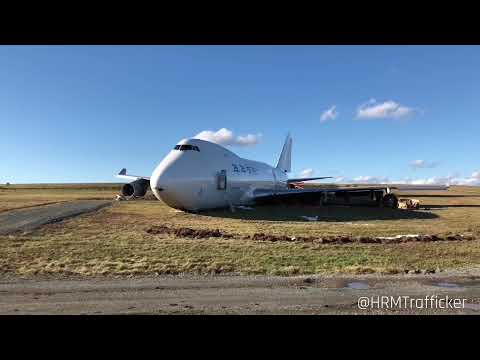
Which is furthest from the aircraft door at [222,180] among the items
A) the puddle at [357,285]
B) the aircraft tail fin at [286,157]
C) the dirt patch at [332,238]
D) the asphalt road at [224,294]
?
the aircraft tail fin at [286,157]

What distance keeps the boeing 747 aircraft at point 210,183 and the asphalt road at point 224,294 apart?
15199 millimetres

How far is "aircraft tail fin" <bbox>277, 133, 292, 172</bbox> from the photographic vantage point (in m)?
59.9

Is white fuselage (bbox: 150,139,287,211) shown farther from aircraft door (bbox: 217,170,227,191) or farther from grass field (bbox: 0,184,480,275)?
grass field (bbox: 0,184,480,275)

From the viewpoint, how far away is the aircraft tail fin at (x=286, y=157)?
5994cm

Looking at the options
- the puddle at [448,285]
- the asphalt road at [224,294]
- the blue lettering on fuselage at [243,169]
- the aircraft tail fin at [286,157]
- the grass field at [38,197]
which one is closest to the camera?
the asphalt road at [224,294]

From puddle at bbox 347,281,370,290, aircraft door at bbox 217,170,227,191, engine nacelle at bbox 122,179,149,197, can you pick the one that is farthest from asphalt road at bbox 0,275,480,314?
engine nacelle at bbox 122,179,149,197

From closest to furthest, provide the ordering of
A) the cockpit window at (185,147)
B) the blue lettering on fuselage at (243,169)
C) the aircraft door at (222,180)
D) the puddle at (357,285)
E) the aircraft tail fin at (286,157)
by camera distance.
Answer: the puddle at (357,285) → the cockpit window at (185,147) → the aircraft door at (222,180) → the blue lettering on fuselage at (243,169) → the aircraft tail fin at (286,157)

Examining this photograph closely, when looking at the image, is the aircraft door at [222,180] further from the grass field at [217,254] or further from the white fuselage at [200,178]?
the grass field at [217,254]

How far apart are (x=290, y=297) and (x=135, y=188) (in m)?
29.8

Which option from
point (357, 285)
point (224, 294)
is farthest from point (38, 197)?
point (357, 285)

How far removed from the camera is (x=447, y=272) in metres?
9.72

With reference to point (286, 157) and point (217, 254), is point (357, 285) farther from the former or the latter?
point (286, 157)

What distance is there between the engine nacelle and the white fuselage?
9.36m
